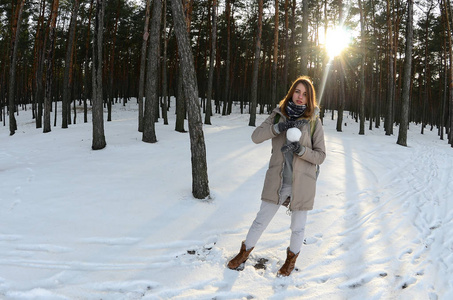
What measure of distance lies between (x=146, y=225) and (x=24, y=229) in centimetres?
175

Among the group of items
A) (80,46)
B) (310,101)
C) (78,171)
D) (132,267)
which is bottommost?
(132,267)

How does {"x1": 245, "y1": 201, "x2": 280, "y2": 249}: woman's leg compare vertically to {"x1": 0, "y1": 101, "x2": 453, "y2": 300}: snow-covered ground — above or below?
above

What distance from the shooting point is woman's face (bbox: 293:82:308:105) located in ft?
9.98

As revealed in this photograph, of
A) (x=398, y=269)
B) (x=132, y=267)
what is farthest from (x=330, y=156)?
(x=132, y=267)

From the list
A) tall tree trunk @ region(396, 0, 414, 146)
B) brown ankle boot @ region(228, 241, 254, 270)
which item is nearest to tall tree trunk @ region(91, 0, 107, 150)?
brown ankle boot @ region(228, 241, 254, 270)

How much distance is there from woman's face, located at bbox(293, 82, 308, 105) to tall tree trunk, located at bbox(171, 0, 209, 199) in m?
2.62

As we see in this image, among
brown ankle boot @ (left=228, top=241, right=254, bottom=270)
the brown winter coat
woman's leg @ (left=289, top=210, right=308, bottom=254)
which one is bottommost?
brown ankle boot @ (left=228, top=241, right=254, bottom=270)

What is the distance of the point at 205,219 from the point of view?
4.79m

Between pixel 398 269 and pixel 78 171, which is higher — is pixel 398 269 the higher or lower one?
the lower one

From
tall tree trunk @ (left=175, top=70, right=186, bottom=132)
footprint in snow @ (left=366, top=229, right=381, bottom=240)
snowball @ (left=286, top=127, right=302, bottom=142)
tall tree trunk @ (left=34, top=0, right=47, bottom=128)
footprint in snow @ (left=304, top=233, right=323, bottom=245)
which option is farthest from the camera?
tall tree trunk @ (left=34, top=0, right=47, bottom=128)

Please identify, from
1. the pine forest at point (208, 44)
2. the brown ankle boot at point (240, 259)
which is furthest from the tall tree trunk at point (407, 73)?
the brown ankle boot at point (240, 259)

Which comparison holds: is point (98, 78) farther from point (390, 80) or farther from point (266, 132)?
point (390, 80)

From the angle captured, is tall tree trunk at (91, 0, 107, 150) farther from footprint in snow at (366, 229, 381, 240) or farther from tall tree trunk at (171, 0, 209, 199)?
footprint in snow at (366, 229, 381, 240)

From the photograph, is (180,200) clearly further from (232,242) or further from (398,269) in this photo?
(398,269)
